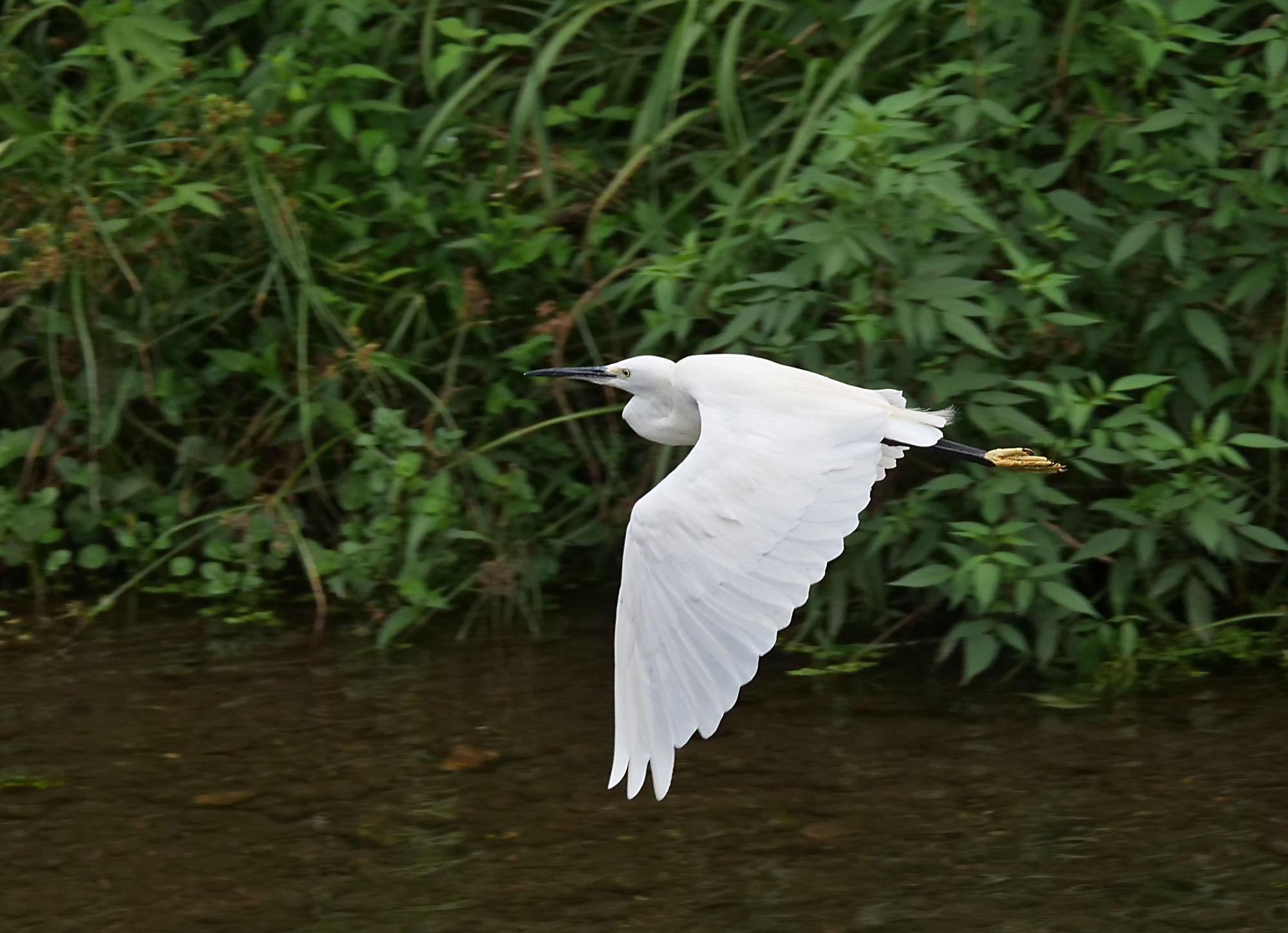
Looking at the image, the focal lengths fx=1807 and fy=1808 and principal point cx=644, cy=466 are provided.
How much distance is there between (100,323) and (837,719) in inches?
77.6

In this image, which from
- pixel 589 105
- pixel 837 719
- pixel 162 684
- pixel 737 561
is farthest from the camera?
pixel 589 105

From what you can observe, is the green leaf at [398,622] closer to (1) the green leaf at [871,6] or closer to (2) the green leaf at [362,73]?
(2) the green leaf at [362,73]

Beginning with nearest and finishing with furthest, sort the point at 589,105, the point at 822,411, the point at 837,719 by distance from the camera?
the point at 822,411 < the point at 837,719 < the point at 589,105

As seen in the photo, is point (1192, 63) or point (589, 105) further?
point (589, 105)

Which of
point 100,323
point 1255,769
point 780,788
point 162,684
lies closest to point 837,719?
point 780,788

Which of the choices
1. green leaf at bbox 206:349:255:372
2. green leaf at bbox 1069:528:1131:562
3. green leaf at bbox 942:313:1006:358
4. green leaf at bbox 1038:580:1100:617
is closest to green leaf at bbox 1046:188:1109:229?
green leaf at bbox 942:313:1006:358

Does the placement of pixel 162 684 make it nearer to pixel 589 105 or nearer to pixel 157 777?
pixel 157 777

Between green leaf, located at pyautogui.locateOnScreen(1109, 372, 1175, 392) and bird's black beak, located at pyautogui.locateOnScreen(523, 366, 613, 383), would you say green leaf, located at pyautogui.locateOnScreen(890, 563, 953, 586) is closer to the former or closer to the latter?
green leaf, located at pyautogui.locateOnScreen(1109, 372, 1175, 392)

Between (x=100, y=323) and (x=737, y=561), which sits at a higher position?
(x=100, y=323)

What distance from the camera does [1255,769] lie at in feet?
10.9

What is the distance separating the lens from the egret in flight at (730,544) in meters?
2.49

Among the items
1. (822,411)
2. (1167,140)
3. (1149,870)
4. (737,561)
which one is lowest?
(1149,870)

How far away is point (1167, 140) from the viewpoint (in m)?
3.65

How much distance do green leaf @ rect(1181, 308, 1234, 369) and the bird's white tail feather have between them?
76 centimetres
